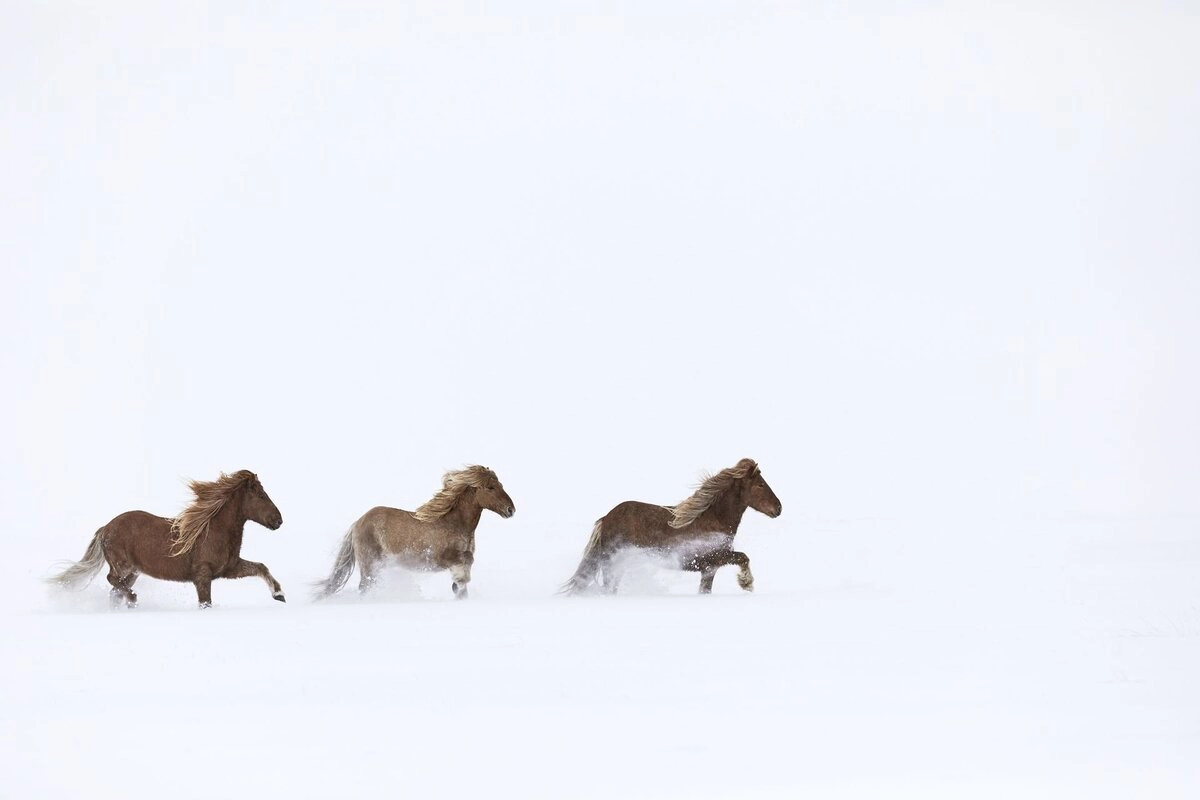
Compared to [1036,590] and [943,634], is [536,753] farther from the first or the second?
[1036,590]

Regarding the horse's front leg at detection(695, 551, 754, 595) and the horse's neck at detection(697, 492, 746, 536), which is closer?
the horse's front leg at detection(695, 551, 754, 595)

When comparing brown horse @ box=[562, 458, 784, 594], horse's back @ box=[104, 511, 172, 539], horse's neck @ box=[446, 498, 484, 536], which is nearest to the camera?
horse's back @ box=[104, 511, 172, 539]

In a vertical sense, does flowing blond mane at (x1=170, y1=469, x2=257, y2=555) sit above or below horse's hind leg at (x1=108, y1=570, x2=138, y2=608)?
above

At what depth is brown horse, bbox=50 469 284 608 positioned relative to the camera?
44.4 feet

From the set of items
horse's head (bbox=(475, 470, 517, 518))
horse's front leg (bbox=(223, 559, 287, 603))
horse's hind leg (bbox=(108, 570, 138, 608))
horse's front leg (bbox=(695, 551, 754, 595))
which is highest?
horse's head (bbox=(475, 470, 517, 518))

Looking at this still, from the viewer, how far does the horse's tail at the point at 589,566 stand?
47.7 ft

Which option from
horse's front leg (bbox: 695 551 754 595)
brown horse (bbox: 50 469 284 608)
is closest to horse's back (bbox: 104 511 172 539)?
brown horse (bbox: 50 469 284 608)

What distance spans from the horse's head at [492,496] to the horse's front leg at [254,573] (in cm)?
218

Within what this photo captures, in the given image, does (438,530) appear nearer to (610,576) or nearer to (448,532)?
(448,532)

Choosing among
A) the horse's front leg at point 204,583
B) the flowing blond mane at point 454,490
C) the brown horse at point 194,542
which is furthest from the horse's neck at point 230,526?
the flowing blond mane at point 454,490

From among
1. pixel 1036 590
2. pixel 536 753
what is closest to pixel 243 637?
pixel 536 753

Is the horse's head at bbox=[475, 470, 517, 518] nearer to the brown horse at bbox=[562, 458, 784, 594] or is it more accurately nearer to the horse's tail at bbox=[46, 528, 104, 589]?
the brown horse at bbox=[562, 458, 784, 594]

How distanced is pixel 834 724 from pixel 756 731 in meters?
0.52

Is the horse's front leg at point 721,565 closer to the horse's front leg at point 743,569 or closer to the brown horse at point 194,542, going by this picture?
the horse's front leg at point 743,569
